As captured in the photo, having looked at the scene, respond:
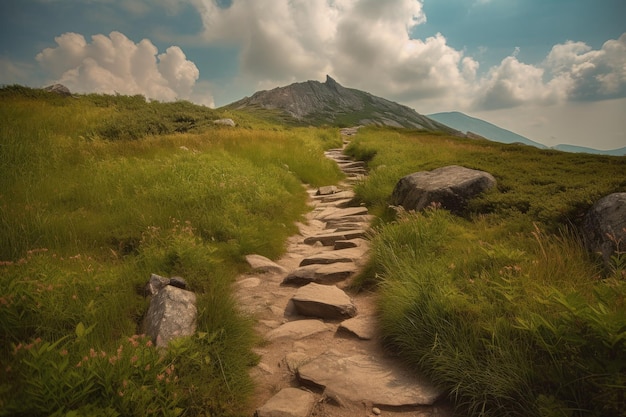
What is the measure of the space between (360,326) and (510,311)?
1666 mm

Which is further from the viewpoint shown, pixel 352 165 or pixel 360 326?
pixel 352 165

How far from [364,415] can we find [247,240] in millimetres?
4035

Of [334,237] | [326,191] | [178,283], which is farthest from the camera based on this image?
[326,191]

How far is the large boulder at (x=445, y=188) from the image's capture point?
763 cm

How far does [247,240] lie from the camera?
6.30 metres

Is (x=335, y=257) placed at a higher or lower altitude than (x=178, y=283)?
lower

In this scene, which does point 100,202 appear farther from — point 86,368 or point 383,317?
point 383,317

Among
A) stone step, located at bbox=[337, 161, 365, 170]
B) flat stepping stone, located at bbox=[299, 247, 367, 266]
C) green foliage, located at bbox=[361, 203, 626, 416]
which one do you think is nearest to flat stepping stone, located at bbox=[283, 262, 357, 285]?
flat stepping stone, located at bbox=[299, 247, 367, 266]

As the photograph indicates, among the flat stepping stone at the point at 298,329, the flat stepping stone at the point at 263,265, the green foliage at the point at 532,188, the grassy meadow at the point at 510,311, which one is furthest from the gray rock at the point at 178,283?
the green foliage at the point at 532,188

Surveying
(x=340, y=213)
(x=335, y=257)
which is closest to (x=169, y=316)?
(x=335, y=257)

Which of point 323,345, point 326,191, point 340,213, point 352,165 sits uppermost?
point 352,165

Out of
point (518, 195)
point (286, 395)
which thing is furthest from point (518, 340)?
point (518, 195)

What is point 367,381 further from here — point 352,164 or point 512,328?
point 352,164

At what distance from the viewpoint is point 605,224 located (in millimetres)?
4727
